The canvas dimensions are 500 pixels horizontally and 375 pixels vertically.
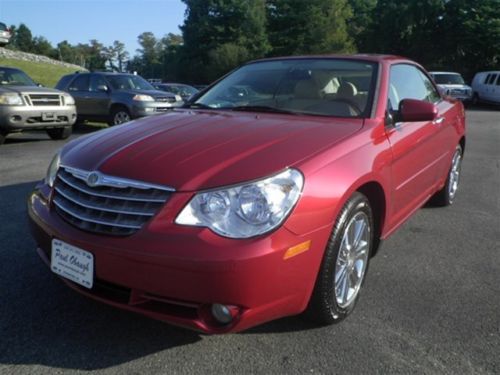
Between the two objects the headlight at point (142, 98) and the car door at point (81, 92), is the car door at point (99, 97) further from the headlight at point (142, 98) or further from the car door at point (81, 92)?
the headlight at point (142, 98)

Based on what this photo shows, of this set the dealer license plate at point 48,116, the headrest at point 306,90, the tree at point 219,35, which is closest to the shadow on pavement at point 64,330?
the headrest at point 306,90

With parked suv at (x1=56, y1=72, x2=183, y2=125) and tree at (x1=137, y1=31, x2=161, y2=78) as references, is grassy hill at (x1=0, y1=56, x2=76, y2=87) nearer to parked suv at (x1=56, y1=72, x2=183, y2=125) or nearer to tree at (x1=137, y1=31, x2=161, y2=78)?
parked suv at (x1=56, y1=72, x2=183, y2=125)

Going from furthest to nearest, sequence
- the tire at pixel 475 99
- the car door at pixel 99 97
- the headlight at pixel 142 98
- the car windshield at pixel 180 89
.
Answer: the tire at pixel 475 99
the car windshield at pixel 180 89
the car door at pixel 99 97
the headlight at pixel 142 98

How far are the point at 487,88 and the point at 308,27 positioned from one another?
3451cm

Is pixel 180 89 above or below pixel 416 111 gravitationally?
below

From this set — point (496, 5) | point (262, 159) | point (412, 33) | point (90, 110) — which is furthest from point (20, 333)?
point (412, 33)

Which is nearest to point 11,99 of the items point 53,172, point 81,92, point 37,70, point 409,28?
point 81,92

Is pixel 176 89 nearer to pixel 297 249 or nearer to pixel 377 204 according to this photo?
pixel 377 204

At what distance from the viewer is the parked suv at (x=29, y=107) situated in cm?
898

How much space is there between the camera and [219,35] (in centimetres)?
5997

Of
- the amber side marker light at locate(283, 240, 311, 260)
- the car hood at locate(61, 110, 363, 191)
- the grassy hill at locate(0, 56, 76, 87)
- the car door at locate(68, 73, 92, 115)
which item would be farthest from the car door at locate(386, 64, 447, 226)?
the grassy hill at locate(0, 56, 76, 87)

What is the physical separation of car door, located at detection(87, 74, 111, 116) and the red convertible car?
920 centimetres

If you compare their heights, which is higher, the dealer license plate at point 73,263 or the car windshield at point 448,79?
the car windshield at point 448,79

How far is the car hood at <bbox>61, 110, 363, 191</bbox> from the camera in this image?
2322 millimetres
